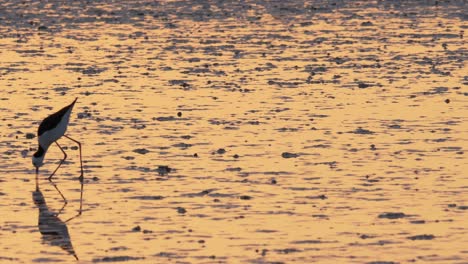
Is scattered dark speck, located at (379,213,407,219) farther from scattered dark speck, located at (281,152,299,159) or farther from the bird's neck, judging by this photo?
the bird's neck

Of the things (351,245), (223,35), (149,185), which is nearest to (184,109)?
(149,185)

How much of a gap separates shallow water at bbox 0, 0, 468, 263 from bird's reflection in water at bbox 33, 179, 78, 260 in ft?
0.19

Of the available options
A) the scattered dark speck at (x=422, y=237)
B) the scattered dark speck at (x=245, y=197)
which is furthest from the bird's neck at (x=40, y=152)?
the scattered dark speck at (x=422, y=237)

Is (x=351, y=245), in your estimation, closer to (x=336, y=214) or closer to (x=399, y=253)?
(x=399, y=253)

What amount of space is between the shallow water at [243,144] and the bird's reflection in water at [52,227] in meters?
0.06

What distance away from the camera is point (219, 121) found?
2784cm

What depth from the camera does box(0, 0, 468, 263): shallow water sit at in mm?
17875

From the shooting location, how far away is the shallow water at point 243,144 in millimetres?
17875

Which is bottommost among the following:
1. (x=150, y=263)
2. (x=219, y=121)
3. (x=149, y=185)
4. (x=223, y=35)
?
(x=150, y=263)

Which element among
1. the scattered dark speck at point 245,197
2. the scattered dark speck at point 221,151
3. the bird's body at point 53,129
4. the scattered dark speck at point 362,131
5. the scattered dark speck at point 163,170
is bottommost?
the scattered dark speck at point 245,197

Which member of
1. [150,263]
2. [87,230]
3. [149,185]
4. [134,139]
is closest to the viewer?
[150,263]

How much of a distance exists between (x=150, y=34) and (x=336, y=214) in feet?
94.5

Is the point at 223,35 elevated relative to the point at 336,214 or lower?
elevated

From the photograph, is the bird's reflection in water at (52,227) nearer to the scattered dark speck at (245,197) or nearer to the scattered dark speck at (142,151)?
the scattered dark speck at (245,197)
